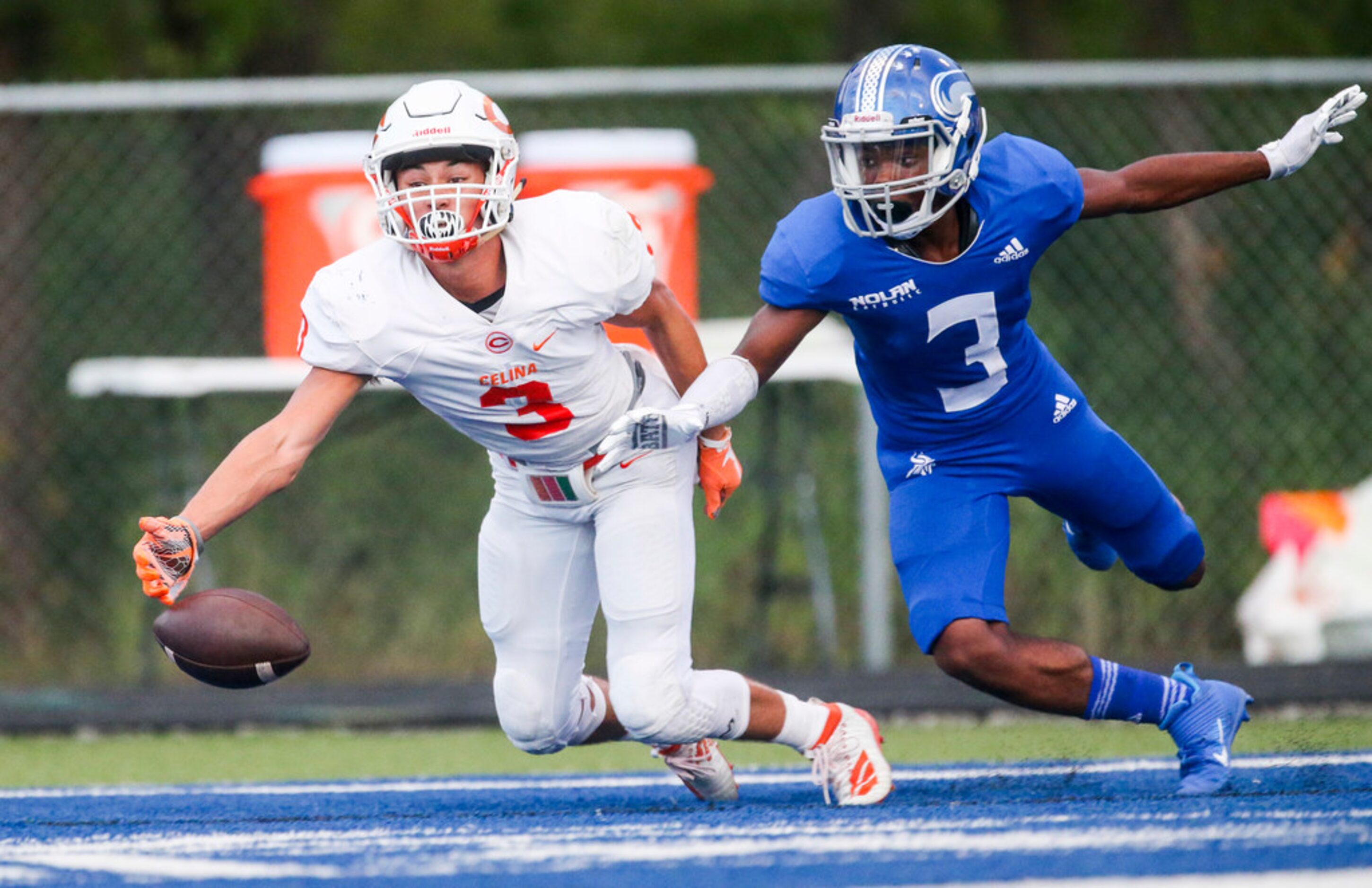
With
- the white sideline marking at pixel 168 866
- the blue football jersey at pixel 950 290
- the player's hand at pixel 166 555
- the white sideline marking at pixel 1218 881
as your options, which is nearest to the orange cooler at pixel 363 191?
the blue football jersey at pixel 950 290

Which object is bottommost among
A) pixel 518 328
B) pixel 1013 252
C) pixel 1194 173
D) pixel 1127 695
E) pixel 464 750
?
pixel 464 750

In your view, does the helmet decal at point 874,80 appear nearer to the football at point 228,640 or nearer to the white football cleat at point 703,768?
the white football cleat at point 703,768

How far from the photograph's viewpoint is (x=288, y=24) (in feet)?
32.8

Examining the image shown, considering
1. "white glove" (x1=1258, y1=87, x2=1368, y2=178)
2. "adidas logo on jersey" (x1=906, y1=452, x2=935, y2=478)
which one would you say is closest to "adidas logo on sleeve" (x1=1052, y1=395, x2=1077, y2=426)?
"adidas logo on jersey" (x1=906, y1=452, x2=935, y2=478)

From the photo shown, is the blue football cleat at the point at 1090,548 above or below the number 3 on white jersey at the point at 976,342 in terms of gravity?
below

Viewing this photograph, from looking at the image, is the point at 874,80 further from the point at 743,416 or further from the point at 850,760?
the point at 743,416

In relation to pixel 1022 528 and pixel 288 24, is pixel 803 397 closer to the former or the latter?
pixel 1022 528

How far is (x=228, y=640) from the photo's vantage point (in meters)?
3.82

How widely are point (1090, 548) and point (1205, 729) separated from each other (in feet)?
2.56

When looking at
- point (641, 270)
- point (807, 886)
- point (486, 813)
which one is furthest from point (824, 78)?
point (807, 886)

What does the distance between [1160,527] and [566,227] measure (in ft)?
5.54

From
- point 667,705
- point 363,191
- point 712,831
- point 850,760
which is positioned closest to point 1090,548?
point 850,760

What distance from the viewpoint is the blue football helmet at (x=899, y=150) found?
4039 mm

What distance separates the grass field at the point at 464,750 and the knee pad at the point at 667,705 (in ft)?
4.01
